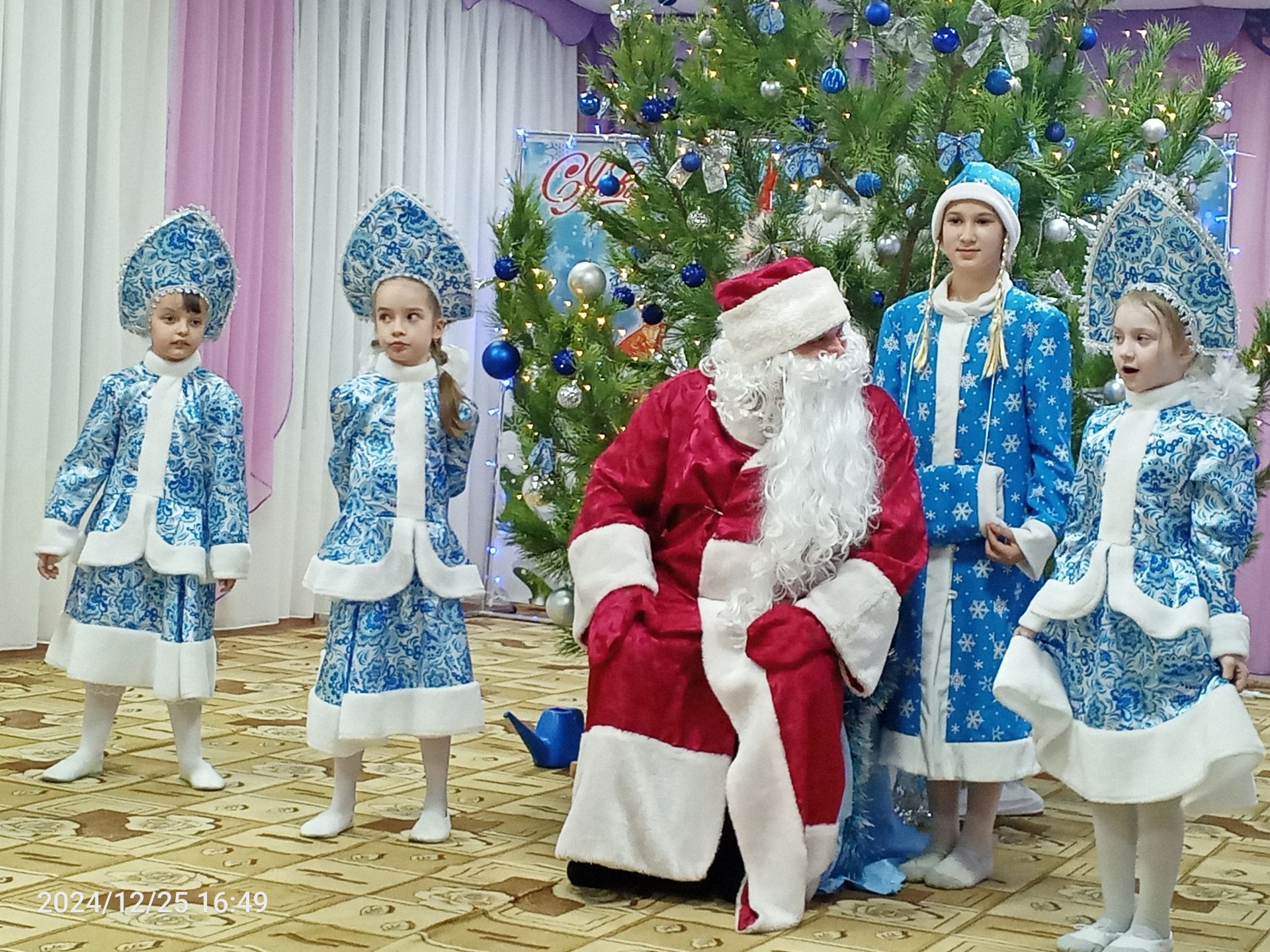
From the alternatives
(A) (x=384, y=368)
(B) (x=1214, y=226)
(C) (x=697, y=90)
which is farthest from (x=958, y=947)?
(B) (x=1214, y=226)

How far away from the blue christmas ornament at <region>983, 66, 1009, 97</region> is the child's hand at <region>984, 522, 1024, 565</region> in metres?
1.00

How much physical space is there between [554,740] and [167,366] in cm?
141

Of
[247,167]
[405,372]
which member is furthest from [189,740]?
[247,167]

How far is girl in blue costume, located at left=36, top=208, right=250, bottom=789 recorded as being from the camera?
12.6 ft

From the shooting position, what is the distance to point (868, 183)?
3.63m

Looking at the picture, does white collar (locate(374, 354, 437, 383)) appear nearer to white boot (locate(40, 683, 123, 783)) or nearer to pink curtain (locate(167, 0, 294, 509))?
white boot (locate(40, 683, 123, 783))

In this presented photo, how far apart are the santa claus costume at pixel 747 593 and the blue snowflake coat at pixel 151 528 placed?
1064 millimetres

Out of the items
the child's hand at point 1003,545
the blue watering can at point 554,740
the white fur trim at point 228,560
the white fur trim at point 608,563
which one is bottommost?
the blue watering can at point 554,740

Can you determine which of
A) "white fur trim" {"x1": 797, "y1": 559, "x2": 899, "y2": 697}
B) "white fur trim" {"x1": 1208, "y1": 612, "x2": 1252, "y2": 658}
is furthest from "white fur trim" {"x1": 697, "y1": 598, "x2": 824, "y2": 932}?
"white fur trim" {"x1": 1208, "y1": 612, "x2": 1252, "y2": 658}

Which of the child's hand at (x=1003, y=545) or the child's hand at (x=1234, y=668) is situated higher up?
the child's hand at (x=1003, y=545)

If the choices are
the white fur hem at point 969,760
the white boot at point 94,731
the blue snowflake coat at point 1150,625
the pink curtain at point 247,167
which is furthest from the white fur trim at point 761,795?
the pink curtain at point 247,167

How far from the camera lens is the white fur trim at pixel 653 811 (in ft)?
9.98

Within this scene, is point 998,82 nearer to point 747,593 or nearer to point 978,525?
point 978,525

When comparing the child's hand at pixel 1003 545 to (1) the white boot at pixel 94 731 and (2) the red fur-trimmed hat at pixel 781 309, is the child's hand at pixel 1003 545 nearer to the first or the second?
(2) the red fur-trimmed hat at pixel 781 309
